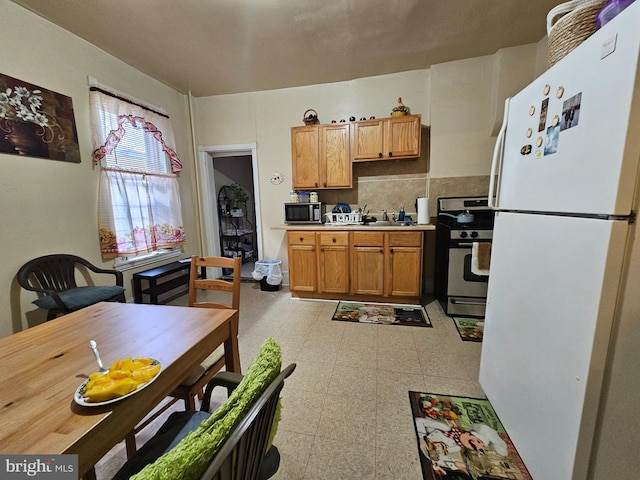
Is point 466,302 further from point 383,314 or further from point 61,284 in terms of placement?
point 61,284

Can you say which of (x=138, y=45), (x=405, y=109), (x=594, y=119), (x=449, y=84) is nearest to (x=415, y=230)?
(x=405, y=109)

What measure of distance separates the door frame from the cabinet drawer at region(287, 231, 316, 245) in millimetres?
1022

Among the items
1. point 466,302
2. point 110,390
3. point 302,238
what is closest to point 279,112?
point 302,238

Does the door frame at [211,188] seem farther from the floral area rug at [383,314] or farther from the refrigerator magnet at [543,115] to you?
the refrigerator magnet at [543,115]

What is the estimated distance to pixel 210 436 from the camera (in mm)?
448

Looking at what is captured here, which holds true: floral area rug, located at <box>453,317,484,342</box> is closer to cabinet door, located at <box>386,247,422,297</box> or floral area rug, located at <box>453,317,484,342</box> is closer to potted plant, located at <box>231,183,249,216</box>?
cabinet door, located at <box>386,247,422,297</box>

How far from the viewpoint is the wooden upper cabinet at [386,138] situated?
314 cm

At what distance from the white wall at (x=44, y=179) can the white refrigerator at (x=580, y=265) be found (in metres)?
3.52

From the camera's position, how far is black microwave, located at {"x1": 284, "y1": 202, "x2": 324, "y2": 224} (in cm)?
349

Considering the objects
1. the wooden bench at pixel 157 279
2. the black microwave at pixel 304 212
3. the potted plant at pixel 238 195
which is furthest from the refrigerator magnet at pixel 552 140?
the potted plant at pixel 238 195

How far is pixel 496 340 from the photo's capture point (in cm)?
152

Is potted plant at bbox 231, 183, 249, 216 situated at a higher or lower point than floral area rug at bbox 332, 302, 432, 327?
higher

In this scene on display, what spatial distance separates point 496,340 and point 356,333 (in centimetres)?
128

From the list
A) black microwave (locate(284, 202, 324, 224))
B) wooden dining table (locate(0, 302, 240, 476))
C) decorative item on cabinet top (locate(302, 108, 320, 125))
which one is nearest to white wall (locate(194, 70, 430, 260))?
decorative item on cabinet top (locate(302, 108, 320, 125))
